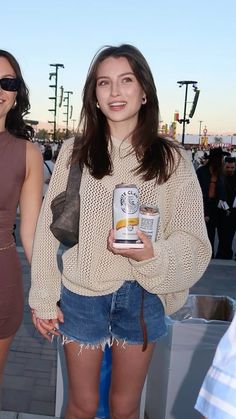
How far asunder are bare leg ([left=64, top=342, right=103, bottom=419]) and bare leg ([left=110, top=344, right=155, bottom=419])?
0.25ft

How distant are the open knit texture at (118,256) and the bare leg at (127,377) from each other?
265 mm

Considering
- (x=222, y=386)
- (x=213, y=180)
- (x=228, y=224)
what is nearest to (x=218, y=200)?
(x=213, y=180)

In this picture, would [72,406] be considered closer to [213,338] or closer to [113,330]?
[113,330]

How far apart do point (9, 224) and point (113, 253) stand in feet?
1.82

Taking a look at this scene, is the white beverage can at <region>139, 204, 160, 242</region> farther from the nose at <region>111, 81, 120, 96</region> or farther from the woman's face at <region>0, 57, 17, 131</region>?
the woman's face at <region>0, 57, 17, 131</region>

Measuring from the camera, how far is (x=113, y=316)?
193 centimetres

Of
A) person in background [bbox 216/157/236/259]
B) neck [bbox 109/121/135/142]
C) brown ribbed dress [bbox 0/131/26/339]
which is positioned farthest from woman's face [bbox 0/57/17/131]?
person in background [bbox 216/157/236/259]

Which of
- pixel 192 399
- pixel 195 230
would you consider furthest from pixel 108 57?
pixel 192 399

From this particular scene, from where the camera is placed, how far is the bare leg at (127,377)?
1.95 m

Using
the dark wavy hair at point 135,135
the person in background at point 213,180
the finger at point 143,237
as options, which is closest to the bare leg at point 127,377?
the finger at point 143,237

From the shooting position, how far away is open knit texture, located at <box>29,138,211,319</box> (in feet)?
6.06

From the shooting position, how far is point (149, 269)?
1746 mm

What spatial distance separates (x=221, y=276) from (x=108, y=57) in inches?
210

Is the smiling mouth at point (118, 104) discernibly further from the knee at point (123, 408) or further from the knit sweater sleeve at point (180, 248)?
the knee at point (123, 408)
